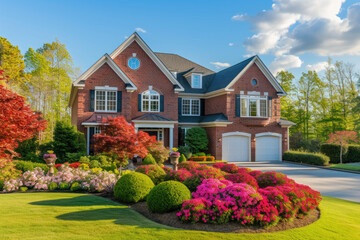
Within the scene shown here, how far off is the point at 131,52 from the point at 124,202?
17.9 meters

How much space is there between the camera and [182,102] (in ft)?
91.8

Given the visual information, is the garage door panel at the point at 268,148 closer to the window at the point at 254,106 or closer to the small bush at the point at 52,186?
the window at the point at 254,106

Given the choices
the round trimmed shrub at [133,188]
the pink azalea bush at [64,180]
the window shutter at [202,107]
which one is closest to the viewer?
the round trimmed shrub at [133,188]

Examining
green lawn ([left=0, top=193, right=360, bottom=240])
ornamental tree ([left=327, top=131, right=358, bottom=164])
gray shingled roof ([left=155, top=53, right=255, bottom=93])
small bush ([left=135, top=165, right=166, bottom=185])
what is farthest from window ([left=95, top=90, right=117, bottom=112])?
ornamental tree ([left=327, top=131, right=358, bottom=164])

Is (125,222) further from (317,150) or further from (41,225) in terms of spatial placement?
(317,150)

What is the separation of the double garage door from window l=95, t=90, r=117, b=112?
10.1 metres

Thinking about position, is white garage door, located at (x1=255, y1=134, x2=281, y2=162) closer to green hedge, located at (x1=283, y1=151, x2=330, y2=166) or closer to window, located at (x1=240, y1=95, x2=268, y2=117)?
green hedge, located at (x1=283, y1=151, x2=330, y2=166)

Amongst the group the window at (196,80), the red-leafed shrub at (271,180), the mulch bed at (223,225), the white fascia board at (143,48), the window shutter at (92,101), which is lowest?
the mulch bed at (223,225)

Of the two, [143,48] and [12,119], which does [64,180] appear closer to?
[12,119]

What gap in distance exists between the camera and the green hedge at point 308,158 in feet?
77.2

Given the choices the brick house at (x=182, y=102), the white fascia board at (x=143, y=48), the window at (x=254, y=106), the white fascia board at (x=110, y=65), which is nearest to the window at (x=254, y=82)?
the brick house at (x=182, y=102)

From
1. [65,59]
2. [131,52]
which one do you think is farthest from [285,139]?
[65,59]

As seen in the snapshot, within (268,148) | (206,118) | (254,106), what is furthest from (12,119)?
(268,148)

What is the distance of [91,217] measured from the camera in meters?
7.03
